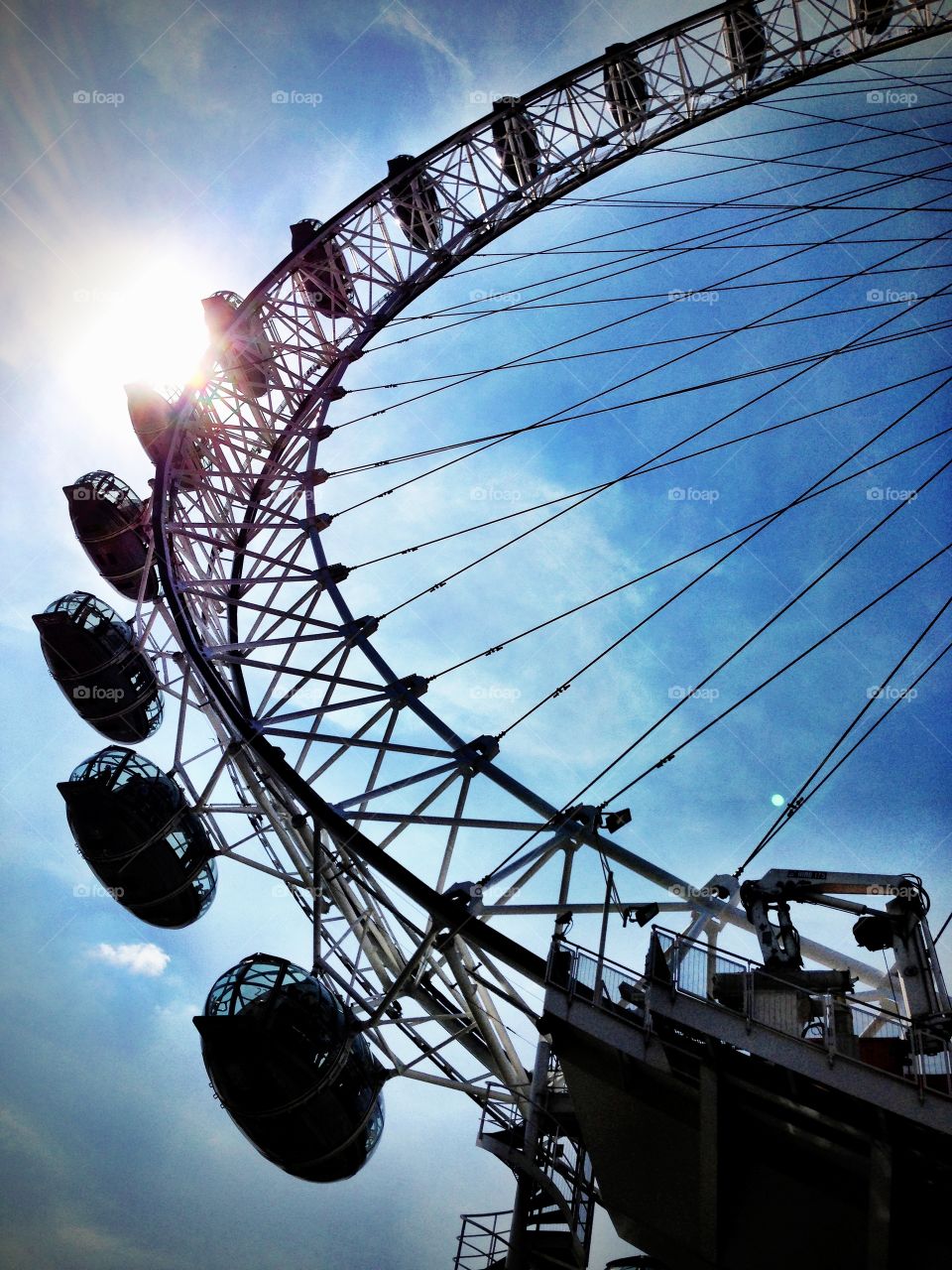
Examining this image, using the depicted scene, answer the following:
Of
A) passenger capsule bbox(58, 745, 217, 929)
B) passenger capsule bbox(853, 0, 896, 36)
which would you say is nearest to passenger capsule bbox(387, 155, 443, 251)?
passenger capsule bbox(853, 0, 896, 36)

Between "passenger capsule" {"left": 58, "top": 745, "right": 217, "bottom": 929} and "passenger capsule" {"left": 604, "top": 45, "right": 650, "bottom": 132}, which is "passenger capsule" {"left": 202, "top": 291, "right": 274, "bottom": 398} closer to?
"passenger capsule" {"left": 58, "top": 745, "right": 217, "bottom": 929}

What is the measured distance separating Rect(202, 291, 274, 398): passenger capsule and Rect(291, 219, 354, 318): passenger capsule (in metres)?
1.72

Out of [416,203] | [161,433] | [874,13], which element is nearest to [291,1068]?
[161,433]

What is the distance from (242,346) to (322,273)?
306 centimetres

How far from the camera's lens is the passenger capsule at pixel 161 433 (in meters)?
24.5

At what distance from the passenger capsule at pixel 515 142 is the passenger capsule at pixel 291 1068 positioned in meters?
20.2

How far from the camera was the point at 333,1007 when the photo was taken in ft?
58.4

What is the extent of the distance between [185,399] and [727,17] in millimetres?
16246

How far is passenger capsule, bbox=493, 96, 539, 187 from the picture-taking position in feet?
83.7

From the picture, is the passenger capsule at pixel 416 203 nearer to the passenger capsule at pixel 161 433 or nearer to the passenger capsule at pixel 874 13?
the passenger capsule at pixel 161 433

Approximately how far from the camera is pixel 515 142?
25891mm

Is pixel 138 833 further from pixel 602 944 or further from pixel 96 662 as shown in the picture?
pixel 602 944

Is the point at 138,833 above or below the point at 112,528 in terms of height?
below

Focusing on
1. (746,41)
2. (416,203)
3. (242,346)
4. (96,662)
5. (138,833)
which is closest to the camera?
(138,833)
